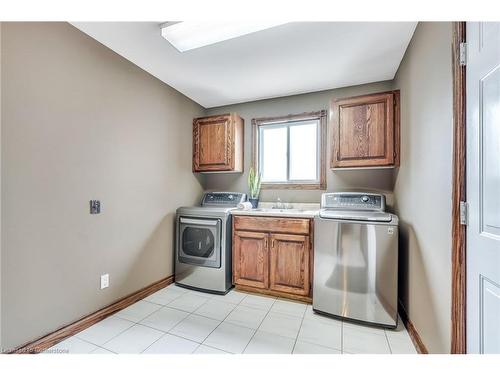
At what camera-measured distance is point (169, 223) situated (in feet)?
8.91

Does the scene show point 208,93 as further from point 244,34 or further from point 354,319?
point 354,319

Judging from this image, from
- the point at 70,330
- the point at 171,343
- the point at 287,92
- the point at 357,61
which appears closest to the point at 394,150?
the point at 357,61

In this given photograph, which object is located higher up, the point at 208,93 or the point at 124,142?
the point at 208,93

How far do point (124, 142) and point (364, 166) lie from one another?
245 cm

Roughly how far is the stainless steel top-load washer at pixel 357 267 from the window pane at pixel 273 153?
1.15m

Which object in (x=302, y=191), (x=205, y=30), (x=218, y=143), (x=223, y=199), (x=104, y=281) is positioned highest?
(x=205, y=30)

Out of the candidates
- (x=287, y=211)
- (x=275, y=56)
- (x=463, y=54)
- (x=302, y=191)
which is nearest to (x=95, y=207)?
(x=287, y=211)

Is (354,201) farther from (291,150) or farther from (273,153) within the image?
(273,153)

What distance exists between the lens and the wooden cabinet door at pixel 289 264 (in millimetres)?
2230

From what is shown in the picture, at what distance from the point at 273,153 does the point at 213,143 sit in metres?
0.87

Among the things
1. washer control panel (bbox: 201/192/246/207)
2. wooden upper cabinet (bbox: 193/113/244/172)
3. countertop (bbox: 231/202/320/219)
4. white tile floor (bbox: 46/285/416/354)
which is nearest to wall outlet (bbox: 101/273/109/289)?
white tile floor (bbox: 46/285/416/354)

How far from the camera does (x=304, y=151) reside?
2.98m

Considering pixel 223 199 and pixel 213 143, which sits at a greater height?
pixel 213 143

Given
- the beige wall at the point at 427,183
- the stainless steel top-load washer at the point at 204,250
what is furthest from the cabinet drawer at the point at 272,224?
the beige wall at the point at 427,183
